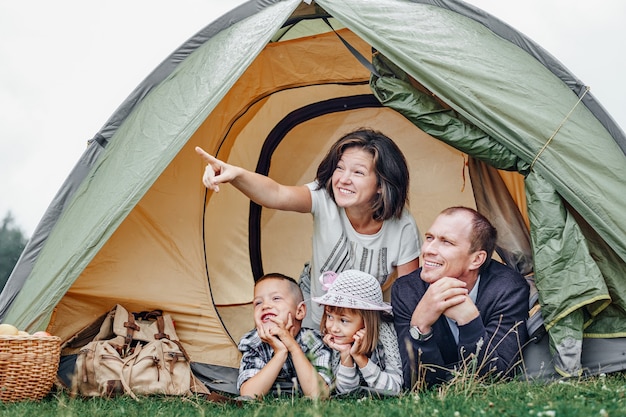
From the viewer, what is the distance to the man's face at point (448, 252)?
3607mm

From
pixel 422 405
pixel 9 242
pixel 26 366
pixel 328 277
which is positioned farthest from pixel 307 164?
pixel 9 242

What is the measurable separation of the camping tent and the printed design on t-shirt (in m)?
0.64

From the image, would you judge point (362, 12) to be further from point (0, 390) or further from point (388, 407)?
point (0, 390)

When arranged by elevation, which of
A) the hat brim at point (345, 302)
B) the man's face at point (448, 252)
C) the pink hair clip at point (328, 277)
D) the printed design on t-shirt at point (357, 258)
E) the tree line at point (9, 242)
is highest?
the man's face at point (448, 252)

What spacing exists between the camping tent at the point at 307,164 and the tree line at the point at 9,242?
427 inches

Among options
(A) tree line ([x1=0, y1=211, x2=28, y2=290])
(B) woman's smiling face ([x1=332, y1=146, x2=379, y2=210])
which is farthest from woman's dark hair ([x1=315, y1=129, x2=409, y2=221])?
(A) tree line ([x1=0, y1=211, x2=28, y2=290])

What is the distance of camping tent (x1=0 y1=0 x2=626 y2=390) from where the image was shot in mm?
3387

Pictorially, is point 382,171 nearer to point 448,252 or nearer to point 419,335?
point 448,252

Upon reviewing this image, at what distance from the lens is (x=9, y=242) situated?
52.7 ft

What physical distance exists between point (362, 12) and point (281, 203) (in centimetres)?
101

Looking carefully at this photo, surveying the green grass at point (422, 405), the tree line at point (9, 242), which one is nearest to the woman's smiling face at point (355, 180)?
the green grass at point (422, 405)

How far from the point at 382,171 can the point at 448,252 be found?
656mm

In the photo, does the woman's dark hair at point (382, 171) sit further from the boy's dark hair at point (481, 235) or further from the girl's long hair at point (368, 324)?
the girl's long hair at point (368, 324)

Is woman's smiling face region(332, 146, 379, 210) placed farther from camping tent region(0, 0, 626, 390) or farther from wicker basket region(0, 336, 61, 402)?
wicker basket region(0, 336, 61, 402)
